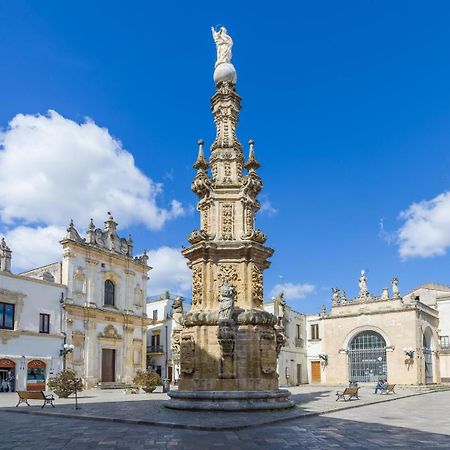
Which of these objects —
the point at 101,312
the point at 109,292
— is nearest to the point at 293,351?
the point at 109,292

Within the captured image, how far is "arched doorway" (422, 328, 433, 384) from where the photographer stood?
39.5 m

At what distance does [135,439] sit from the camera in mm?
10570

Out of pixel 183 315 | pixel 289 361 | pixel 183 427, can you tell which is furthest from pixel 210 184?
pixel 289 361

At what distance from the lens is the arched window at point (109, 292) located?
41.0m

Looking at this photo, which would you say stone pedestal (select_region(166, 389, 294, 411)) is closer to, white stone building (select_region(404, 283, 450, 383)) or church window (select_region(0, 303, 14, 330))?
church window (select_region(0, 303, 14, 330))

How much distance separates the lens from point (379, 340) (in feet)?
130

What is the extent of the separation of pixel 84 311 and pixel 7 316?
20.9 ft

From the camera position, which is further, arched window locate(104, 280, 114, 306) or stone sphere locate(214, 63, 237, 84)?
arched window locate(104, 280, 114, 306)

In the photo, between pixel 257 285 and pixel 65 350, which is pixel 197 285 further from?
pixel 65 350

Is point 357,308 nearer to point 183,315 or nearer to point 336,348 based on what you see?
point 336,348

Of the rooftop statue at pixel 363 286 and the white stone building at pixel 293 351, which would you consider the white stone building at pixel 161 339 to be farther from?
the rooftop statue at pixel 363 286

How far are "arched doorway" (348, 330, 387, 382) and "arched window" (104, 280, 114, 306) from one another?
19651mm

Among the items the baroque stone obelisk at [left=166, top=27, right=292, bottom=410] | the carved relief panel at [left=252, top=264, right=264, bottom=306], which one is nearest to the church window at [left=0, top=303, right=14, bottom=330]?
the baroque stone obelisk at [left=166, top=27, right=292, bottom=410]

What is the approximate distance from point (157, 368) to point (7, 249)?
881 inches
